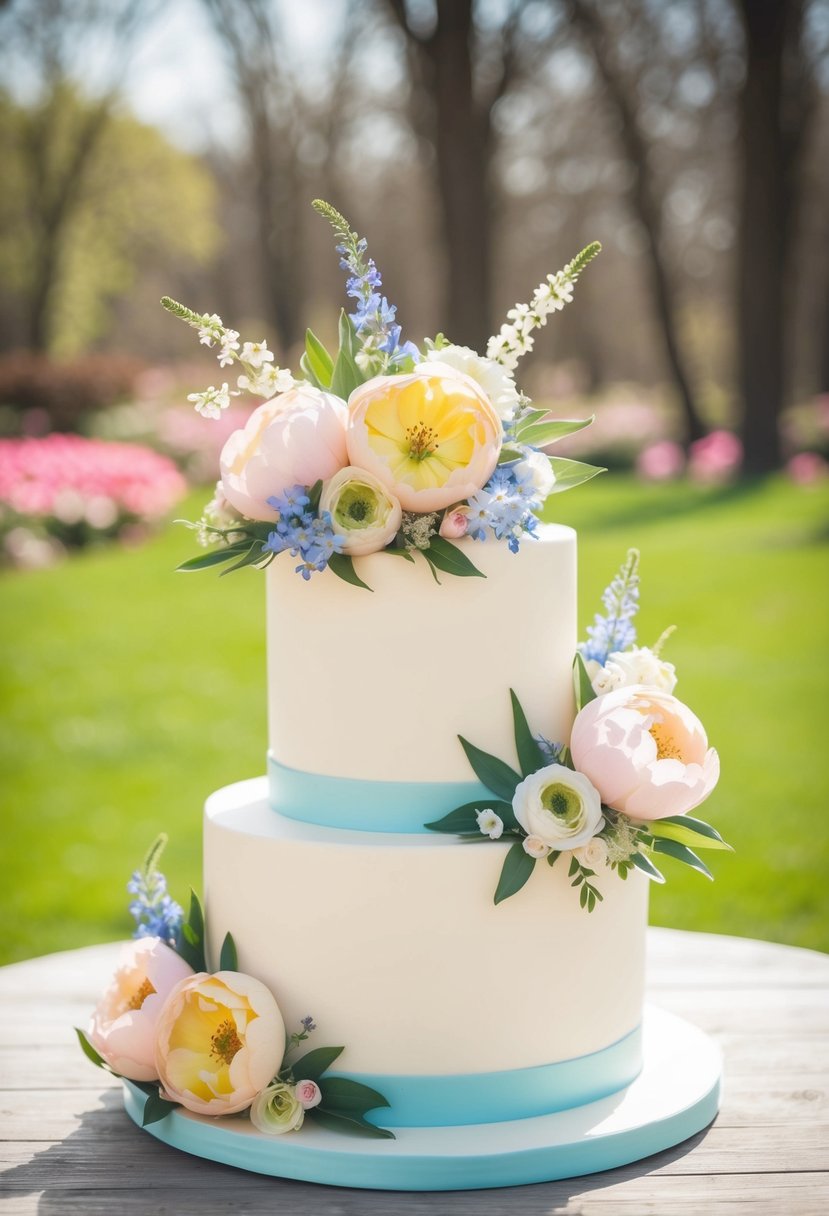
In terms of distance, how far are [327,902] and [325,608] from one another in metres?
0.45

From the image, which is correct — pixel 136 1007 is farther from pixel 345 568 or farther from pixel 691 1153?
pixel 691 1153

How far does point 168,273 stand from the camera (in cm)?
3247

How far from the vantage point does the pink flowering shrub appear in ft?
31.1

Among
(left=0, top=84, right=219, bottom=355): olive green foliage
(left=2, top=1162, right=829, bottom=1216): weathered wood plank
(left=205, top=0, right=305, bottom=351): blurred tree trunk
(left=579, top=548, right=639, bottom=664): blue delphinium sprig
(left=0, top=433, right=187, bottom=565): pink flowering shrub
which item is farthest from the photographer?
(left=0, top=84, right=219, bottom=355): olive green foliage

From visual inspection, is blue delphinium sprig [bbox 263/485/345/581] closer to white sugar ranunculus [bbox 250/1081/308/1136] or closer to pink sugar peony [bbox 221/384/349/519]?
pink sugar peony [bbox 221/384/349/519]

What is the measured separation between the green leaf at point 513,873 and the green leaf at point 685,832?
218mm

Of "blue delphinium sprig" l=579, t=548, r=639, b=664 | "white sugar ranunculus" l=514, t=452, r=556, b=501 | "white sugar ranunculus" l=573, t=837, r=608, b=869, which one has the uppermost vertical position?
"white sugar ranunculus" l=514, t=452, r=556, b=501

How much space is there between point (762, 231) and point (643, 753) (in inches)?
412

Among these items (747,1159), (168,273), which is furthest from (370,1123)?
(168,273)

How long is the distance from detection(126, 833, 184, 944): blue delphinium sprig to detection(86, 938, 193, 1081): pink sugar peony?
0.11ft

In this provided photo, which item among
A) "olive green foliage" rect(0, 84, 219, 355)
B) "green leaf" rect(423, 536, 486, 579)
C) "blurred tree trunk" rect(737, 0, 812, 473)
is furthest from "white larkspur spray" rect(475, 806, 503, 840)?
"olive green foliage" rect(0, 84, 219, 355)

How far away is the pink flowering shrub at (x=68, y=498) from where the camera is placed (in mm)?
9484

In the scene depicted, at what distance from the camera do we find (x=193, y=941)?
2.32 meters

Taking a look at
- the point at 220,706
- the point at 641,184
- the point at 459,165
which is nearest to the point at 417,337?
the point at 641,184
